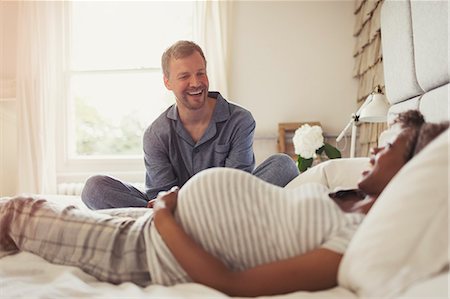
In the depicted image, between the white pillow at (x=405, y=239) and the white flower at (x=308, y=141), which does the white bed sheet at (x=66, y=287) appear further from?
the white flower at (x=308, y=141)

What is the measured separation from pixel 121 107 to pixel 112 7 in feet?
2.66

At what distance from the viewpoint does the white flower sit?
260 centimetres

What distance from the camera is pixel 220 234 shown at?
0.95 m

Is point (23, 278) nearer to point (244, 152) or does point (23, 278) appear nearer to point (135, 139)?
point (244, 152)

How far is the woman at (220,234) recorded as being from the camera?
89 centimetres

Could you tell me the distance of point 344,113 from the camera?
3.43 metres

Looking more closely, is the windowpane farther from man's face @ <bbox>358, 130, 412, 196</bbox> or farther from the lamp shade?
man's face @ <bbox>358, 130, 412, 196</bbox>

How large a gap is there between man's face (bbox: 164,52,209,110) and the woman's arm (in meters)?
1.22

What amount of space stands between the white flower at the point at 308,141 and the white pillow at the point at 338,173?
2.85ft

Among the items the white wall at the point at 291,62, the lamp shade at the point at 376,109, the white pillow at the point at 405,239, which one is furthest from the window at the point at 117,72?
the white pillow at the point at 405,239

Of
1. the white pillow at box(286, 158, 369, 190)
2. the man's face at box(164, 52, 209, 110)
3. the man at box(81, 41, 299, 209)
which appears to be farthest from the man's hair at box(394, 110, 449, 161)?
the man's face at box(164, 52, 209, 110)

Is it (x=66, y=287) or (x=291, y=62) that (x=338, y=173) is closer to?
(x=66, y=287)

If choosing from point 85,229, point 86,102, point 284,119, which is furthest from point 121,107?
point 85,229

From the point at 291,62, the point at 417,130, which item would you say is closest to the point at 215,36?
the point at 291,62
